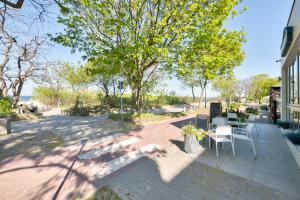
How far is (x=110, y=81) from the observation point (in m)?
19.0

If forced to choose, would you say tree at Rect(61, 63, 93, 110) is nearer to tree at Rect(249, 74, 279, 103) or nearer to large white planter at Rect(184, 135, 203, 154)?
large white planter at Rect(184, 135, 203, 154)

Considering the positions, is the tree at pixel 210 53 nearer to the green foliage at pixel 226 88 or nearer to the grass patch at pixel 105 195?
the grass patch at pixel 105 195

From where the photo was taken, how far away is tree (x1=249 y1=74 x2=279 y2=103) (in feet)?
83.5

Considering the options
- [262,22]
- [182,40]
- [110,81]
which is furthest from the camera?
[110,81]

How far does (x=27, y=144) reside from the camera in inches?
213

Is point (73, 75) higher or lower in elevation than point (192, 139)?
higher

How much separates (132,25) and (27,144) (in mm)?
7561

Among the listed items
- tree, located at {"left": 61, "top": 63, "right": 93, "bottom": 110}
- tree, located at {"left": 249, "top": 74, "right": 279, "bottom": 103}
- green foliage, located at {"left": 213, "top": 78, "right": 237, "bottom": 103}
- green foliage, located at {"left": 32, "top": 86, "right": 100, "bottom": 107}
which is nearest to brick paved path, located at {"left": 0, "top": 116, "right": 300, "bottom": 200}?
tree, located at {"left": 61, "top": 63, "right": 93, "bottom": 110}

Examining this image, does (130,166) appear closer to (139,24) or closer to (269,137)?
(269,137)

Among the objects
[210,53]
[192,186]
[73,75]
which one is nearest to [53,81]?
[73,75]

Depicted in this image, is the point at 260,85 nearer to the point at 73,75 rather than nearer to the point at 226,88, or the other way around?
the point at 226,88

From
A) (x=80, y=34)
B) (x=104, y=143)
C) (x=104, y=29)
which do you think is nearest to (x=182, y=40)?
(x=104, y=29)

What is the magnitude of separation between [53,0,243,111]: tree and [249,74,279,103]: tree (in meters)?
22.9

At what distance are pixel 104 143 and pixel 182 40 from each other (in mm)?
6852
